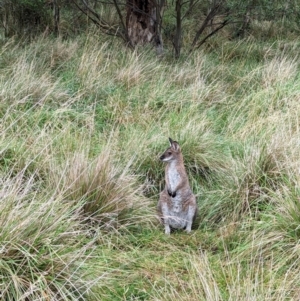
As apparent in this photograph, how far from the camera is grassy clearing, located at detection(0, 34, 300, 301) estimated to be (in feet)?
10.7

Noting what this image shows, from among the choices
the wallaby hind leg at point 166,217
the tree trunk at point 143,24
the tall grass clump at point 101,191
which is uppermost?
the tall grass clump at point 101,191

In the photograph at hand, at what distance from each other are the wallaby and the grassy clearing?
0.41 feet

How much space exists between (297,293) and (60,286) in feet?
4.54

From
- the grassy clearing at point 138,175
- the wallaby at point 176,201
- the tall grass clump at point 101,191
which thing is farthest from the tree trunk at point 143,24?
the tall grass clump at point 101,191

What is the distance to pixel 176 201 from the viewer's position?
4.92 meters

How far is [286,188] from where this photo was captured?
426 cm

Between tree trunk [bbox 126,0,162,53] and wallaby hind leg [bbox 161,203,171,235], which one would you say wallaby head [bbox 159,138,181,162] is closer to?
wallaby hind leg [bbox 161,203,171,235]

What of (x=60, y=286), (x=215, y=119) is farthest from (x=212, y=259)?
(x=215, y=119)

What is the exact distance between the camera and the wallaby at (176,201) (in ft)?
15.9

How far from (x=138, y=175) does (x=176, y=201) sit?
0.42 m

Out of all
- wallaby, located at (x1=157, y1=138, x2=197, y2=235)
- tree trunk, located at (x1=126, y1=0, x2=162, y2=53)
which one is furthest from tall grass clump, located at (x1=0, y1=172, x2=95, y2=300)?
tree trunk, located at (x1=126, y1=0, x2=162, y2=53)

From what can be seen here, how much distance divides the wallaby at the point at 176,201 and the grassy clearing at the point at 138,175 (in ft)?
0.41

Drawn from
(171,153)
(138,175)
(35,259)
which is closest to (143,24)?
(171,153)

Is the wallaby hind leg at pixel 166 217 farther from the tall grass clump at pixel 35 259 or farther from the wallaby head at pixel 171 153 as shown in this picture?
the tall grass clump at pixel 35 259
